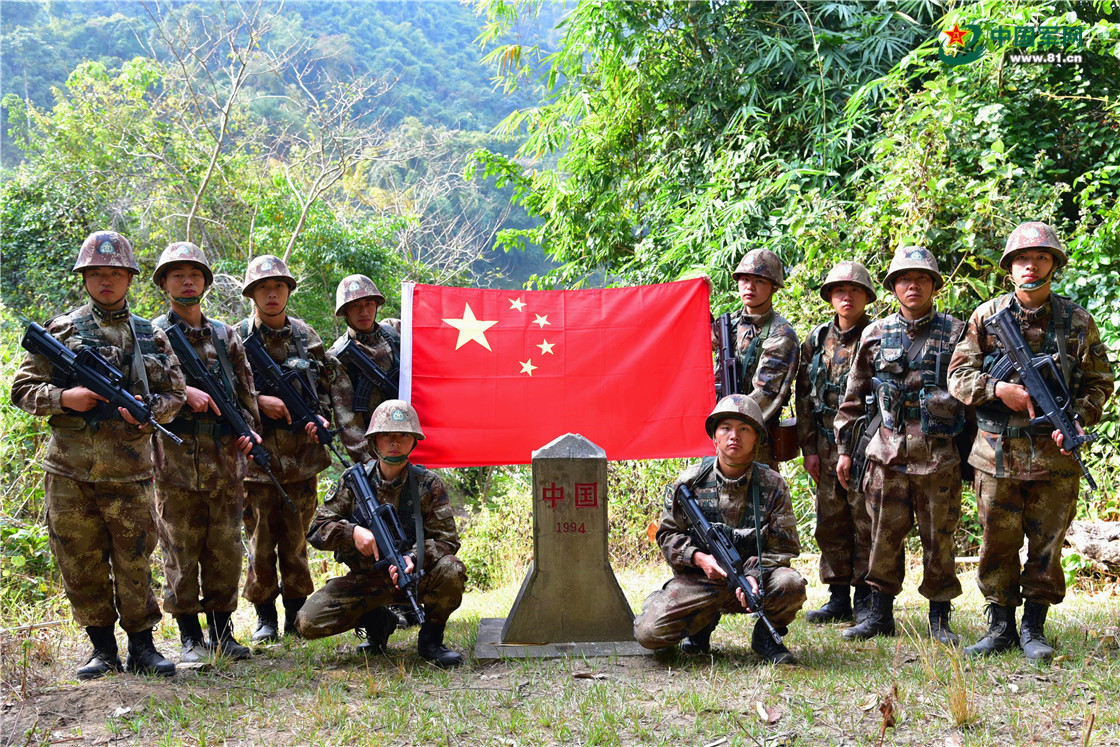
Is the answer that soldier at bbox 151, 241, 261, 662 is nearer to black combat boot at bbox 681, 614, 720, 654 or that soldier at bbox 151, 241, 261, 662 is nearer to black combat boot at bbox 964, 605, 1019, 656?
black combat boot at bbox 681, 614, 720, 654

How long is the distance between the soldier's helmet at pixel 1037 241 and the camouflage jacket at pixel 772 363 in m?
1.50

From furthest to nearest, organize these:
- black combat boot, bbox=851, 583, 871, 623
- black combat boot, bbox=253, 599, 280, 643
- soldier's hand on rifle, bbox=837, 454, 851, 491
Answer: black combat boot, bbox=253, 599, 280, 643 → black combat boot, bbox=851, 583, 871, 623 → soldier's hand on rifle, bbox=837, 454, 851, 491

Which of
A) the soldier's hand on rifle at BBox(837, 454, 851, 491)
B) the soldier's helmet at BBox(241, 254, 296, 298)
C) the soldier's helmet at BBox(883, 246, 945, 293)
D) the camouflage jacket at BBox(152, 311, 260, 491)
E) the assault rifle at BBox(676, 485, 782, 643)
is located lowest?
the assault rifle at BBox(676, 485, 782, 643)

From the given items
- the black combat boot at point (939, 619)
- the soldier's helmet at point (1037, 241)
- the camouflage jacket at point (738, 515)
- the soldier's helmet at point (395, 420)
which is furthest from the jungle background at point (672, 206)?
the soldier's helmet at point (1037, 241)

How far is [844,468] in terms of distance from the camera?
5605 mm

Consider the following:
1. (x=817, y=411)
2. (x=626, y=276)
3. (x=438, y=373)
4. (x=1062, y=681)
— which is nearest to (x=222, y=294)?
(x=626, y=276)

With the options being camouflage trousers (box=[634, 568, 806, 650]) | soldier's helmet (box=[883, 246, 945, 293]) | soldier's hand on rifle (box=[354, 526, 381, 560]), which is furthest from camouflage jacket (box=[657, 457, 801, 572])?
soldier's hand on rifle (box=[354, 526, 381, 560])

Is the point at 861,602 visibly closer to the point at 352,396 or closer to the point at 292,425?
the point at 352,396

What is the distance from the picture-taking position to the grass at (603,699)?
12.9 ft

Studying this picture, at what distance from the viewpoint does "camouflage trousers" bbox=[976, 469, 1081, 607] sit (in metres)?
4.86

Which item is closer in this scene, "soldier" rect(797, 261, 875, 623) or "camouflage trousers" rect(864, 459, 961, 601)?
"camouflage trousers" rect(864, 459, 961, 601)

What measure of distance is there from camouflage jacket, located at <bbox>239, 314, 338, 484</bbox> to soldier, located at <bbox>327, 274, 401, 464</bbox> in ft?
0.41

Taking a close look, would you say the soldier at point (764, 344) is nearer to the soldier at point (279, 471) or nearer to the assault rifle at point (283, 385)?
the assault rifle at point (283, 385)

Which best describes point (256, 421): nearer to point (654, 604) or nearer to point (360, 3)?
point (654, 604)
